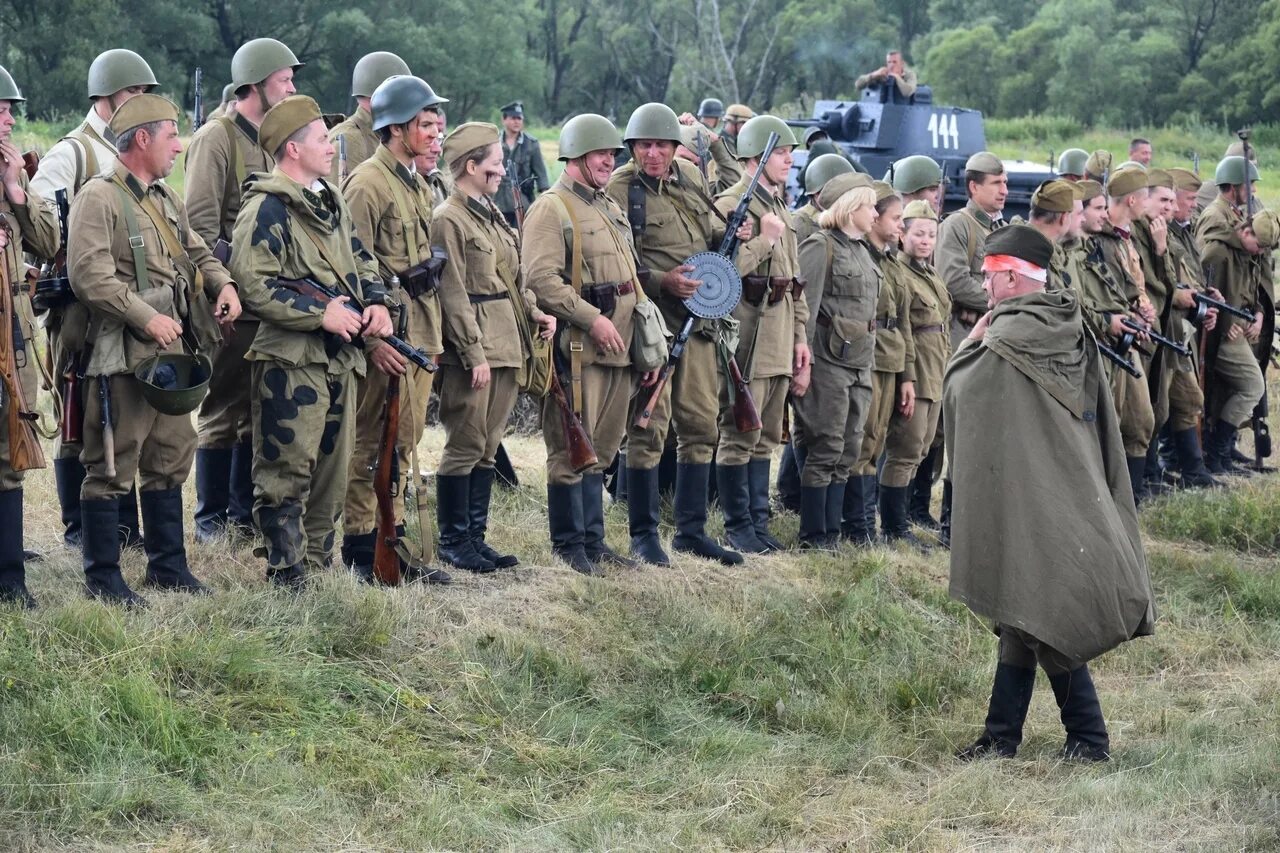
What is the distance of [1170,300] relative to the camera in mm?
12195

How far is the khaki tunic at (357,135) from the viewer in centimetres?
852

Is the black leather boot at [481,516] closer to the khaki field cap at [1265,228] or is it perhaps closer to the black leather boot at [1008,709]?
the black leather boot at [1008,709]

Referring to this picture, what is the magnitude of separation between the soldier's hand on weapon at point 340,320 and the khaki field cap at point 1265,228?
873 cm

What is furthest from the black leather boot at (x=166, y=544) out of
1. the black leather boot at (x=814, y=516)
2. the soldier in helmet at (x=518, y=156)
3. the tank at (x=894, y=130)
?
the tank at (x=894, y=130)

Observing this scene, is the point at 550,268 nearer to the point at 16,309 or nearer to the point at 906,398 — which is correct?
the point at 16,309

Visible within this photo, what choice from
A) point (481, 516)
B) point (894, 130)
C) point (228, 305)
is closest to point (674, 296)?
point (481, 516)

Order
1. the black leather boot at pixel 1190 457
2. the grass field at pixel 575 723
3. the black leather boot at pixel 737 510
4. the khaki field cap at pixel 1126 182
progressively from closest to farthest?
the grass field at pixel 575 723 < the black leather boot at pixel 737 510 < the khaki field cap at pixel 1126 182 < the black leather boot at pixel 1190 457

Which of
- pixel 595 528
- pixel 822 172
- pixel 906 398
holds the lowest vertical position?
pixel 595 528

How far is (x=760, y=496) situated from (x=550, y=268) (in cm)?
226

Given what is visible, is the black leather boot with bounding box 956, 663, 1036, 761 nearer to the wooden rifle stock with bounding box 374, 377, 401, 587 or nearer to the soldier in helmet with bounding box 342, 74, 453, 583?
the wooden rifle stock with bounding box 374, 377, 401, 587

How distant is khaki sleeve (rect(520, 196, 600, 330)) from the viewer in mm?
8148

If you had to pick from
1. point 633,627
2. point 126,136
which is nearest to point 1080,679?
point 633,627

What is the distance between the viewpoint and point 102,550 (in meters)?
6.81

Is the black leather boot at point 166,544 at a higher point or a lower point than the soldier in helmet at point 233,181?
lower
